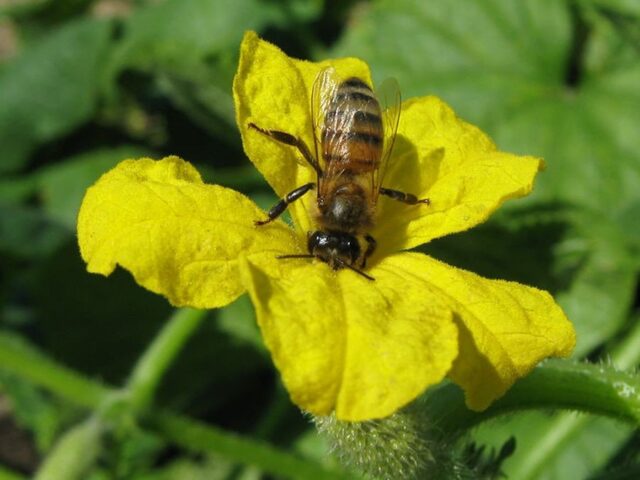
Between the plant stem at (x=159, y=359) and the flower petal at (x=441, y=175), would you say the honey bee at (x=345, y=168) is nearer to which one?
the flower petal at (x=441, y=175)

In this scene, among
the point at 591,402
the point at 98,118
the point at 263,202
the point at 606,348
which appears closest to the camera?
the point at 591,402

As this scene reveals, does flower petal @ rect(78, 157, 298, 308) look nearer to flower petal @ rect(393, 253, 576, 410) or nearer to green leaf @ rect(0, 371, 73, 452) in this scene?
flower petal @ rect(393, 253, 576, 410)

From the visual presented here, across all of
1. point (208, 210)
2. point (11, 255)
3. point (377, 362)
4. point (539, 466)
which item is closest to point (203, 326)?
point (11, 255)

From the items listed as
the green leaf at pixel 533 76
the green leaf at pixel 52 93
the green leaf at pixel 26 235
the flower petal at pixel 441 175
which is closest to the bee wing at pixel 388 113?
the flower petal at pixel 441 175

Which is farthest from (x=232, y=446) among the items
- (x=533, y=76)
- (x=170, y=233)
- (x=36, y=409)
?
(x=533, y=76)

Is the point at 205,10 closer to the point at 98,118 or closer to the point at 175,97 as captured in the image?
the point at 175,97

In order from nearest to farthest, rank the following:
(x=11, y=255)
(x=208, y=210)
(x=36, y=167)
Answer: (x=208, y=210) → (x=11, y=255) → (x=36, y=167)
